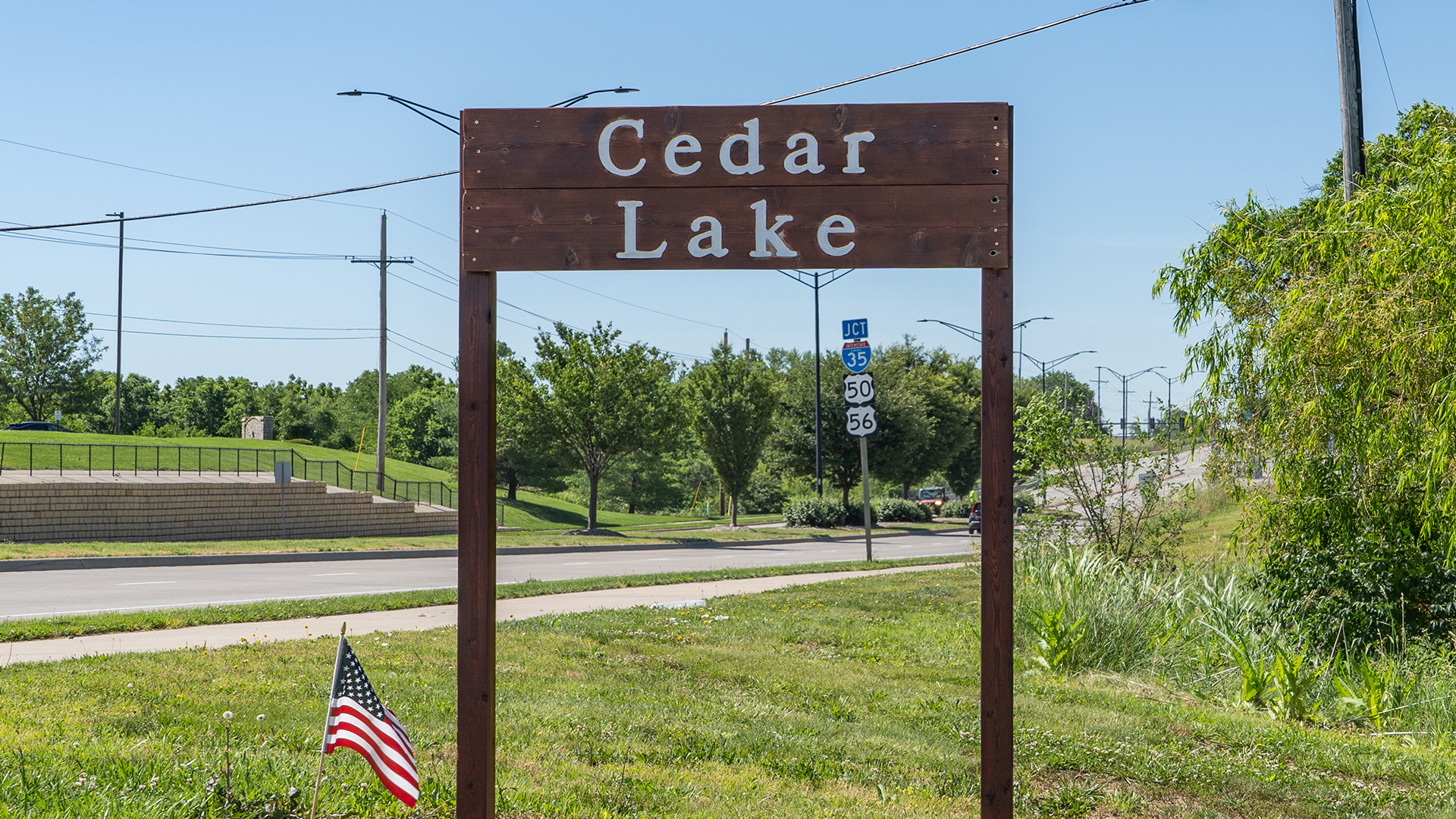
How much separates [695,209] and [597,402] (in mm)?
28833

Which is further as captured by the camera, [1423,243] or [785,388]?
[785,388]

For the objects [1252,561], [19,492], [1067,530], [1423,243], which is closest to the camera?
[1423,243]

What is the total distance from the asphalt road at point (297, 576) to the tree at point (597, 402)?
574 cm

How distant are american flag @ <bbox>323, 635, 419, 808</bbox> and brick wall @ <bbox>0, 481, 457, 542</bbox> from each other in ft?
76.7

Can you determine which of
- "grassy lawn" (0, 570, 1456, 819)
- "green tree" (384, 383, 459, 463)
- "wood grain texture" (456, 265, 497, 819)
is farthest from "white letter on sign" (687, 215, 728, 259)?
"green tree" (384, 383, 459, 463)

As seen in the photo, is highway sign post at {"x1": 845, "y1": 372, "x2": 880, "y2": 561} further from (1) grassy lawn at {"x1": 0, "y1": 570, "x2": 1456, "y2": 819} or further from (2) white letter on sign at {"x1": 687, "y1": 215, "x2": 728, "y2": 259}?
(2) white letter on sign at {"x1": 687, "y1": 215, "x2": 728, "y2": 259}

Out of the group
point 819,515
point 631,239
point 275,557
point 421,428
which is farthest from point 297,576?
point 421,428

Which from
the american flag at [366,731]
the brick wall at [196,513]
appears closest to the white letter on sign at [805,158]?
the american flag at [366,731]

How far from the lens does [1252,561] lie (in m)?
10.2

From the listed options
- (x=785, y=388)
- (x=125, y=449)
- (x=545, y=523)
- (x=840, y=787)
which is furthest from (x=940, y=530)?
(x=840, y=787)

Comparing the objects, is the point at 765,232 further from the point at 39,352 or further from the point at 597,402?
the point at 39,352

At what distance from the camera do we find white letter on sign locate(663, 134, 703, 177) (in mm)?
4047

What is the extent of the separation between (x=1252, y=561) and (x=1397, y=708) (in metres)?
2.96

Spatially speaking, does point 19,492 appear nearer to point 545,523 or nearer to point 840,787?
point 545,523
